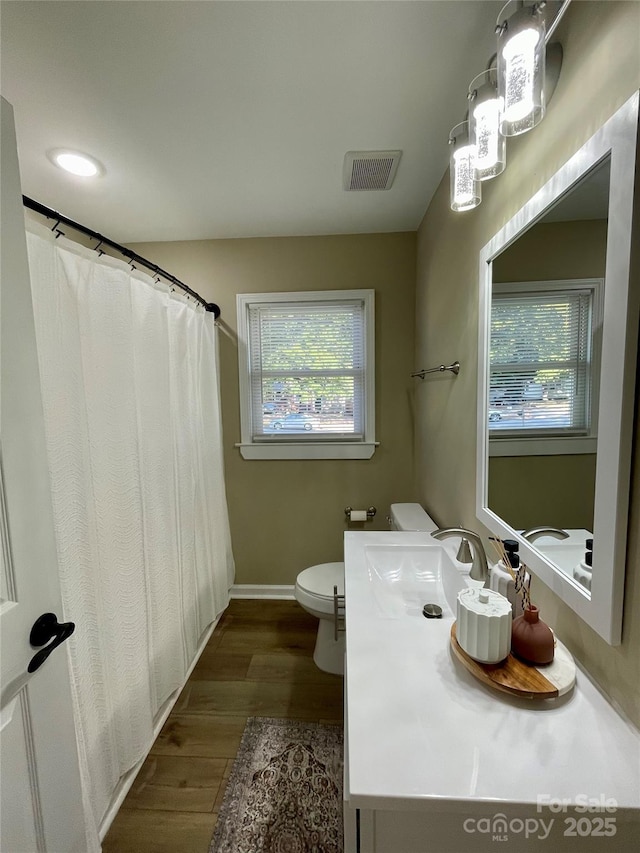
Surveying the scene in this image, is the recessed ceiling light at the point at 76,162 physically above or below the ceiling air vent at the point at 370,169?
above

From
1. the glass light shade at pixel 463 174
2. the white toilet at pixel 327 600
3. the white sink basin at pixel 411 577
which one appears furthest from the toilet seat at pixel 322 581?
the glass light shade at pixel 463 174

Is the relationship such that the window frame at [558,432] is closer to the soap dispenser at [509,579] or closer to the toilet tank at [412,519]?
the soap dispenser at [509,579]

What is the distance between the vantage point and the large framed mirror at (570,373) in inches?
24.1

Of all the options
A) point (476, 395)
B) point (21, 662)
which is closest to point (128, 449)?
point (21, 662)

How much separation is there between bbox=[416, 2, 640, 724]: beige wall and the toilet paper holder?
0.40 meters

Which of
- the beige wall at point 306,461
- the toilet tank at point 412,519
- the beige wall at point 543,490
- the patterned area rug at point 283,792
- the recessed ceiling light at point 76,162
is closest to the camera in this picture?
the beige wall at point 543,490

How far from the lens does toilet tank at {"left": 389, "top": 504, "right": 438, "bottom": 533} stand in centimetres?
165

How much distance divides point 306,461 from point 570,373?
1.68 metres

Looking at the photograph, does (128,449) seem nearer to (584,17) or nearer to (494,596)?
Answer: (494,596)

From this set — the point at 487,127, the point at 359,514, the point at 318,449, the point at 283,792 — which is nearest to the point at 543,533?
the point at 487,127

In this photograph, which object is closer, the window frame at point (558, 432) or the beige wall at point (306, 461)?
the window frame at point (558, 432)

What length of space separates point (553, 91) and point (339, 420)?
1.70 meters

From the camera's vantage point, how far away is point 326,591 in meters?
1.69

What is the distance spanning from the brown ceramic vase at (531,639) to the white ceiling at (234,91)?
1.53 m
